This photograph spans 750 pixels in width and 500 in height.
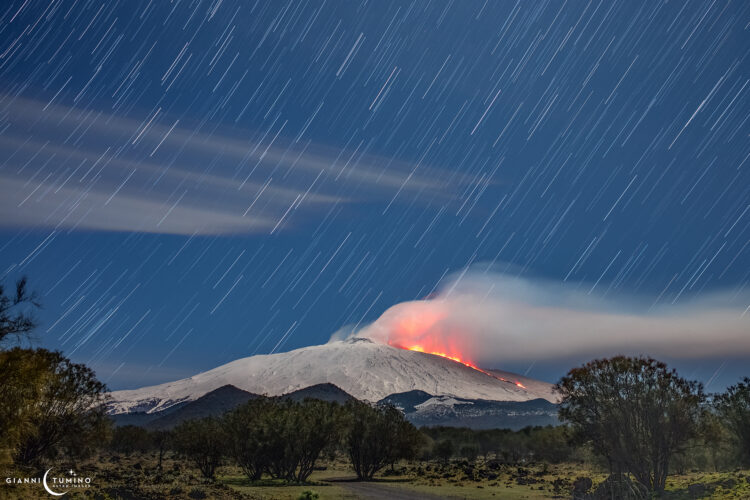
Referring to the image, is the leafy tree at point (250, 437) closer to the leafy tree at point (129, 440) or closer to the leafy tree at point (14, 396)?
the leafy tree at point (14, 396)

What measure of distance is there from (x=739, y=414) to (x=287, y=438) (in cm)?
4493

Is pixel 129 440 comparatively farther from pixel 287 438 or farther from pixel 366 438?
pixel 287 438

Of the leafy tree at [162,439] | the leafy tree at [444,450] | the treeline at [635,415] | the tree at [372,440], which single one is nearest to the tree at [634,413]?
the treeline at [635,415]

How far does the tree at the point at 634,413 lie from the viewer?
4228 centimetres

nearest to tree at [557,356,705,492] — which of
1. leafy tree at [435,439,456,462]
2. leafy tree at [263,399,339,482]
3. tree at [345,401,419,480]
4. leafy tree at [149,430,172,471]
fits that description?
leafy tree at [263,399,339,482]

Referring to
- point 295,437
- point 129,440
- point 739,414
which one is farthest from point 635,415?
point 129,440

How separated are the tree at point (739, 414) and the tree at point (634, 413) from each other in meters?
14.1

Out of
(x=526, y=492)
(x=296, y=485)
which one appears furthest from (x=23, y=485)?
(x=526, y=492)

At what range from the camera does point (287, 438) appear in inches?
2477

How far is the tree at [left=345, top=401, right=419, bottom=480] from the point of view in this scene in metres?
75.8

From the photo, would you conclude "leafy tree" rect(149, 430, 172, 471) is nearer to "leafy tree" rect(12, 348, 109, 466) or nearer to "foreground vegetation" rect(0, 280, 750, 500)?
"foreground vegetation" rect(0, 280, 750, 500)

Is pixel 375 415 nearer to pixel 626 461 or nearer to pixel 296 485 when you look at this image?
pixel 296 485

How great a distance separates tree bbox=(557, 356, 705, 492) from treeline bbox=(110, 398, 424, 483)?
29722 mm

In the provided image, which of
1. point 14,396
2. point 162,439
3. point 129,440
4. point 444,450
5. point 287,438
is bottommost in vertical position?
point 444,450
